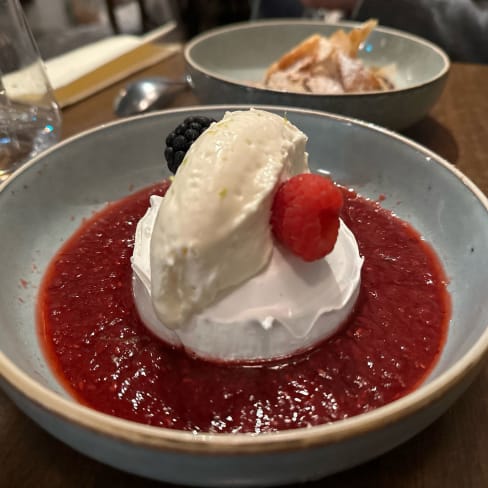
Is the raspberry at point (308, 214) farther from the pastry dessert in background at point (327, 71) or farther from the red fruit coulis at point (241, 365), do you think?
the pastry dessert in background at point (327, 71)

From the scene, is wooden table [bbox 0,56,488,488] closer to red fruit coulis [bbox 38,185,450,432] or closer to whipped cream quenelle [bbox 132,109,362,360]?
red fruit coulis [bbox 38,185,450,432]

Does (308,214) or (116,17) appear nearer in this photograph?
(308,214)

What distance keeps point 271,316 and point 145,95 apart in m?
1.64

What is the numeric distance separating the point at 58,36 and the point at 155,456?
150 inches

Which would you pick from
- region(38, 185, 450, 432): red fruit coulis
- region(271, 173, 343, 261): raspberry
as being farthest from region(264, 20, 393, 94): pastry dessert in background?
region(271, 173, 343, 261): raspberry

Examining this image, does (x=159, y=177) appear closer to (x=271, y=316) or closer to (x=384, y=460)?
Result: (x=271, y=316)

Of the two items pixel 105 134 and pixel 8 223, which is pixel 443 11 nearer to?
pixel 105 134

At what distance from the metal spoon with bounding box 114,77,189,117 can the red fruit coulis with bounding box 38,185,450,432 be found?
1.06m

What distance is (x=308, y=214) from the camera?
937mm

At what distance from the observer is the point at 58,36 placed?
3.75m

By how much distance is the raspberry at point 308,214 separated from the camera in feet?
3.06

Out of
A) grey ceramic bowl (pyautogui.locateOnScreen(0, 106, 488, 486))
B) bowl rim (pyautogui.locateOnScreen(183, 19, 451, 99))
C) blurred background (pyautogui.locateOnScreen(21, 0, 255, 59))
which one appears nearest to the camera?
grey ceramic bowl (pyautogui.locateOnScreen(0, 106, 488, 486))

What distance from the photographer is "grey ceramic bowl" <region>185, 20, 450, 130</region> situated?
179 centimetres

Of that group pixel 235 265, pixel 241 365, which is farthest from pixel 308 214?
pixel 241 365
